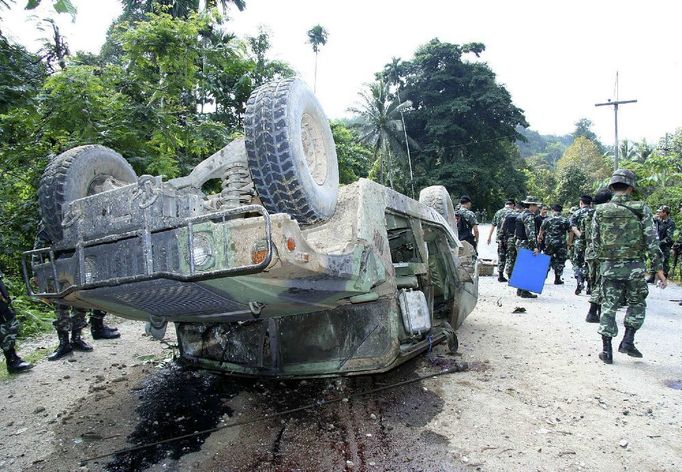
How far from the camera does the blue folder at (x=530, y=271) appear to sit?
26.0ft

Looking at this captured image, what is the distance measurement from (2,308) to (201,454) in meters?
3.06

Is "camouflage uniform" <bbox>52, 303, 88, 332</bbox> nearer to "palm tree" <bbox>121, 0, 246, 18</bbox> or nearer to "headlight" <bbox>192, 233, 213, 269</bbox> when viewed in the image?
"headlight" <bbox>192, 233, 213, 269</bbox>

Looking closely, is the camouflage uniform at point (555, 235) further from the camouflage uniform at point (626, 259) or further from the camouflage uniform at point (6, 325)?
the camouflage uniform at point (6, 325)

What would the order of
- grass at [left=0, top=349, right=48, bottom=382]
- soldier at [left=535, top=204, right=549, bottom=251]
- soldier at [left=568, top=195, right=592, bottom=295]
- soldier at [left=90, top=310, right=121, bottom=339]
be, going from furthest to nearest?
soldier at [left=535, top=204, right=549, bottom=251] < soldier at [left=568, top=195, right=592, bottom=295] < soldier at [left=90, top=310, right=121, bottom=339] < grass at [left=0, top=349, right=48, bottom=382]

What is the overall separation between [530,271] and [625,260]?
11.2 feet

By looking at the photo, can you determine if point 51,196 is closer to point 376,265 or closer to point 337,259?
point 337,259

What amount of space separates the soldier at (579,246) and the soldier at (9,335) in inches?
323

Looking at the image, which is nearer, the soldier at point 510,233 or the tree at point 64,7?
the tree at point 64,7

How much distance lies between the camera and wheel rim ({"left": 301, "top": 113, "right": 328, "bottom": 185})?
11.1 ft

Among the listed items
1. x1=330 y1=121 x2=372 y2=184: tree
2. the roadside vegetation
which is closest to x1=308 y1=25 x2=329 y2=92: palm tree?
the roadside vegetation

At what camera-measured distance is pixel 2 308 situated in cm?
469

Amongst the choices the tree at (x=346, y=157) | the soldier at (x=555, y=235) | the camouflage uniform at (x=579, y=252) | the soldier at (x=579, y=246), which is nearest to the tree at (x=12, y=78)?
the soldier at (x=579, y=246)

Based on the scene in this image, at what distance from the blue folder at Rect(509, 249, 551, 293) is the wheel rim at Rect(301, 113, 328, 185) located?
5.55 meters

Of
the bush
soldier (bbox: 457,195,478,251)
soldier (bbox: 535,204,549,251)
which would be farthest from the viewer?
Answer: soldier (bbox: 535,204,549,251)
